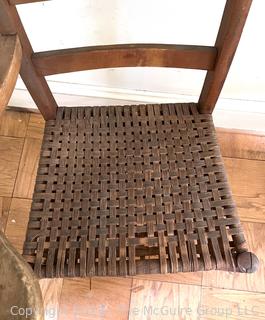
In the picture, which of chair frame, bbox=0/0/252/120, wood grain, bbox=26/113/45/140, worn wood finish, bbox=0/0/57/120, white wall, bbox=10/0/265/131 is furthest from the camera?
wood grain, bbox=26/113/45/140

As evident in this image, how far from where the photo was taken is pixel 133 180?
2.84 ft

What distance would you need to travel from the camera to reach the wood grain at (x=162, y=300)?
1.14m

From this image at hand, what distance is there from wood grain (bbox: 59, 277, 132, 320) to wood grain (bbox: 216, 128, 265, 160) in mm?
519

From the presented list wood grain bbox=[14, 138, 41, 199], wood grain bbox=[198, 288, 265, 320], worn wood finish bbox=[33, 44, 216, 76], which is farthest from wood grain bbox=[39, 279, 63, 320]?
worn wood finish bbox=[33, 44, 216, 76]

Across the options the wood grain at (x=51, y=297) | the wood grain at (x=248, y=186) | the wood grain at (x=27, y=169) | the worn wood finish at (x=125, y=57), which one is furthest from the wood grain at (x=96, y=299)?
the worn wood finish at (x=125, y=57)

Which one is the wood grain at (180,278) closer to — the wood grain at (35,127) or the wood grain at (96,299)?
the wood grain at (96,299)

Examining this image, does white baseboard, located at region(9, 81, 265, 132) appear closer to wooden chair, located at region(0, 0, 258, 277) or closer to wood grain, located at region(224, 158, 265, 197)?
wood grain, located at region(224, 158, 265, 197)

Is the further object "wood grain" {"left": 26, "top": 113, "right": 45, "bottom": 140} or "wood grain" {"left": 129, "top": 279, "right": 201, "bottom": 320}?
"wood grain" {"left": 26, "top": 113, "right": 45, "bottom": 140}

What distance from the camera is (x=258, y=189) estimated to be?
1305mm

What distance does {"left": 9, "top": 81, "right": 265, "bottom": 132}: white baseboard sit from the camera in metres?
1.26

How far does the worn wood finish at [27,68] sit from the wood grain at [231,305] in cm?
65

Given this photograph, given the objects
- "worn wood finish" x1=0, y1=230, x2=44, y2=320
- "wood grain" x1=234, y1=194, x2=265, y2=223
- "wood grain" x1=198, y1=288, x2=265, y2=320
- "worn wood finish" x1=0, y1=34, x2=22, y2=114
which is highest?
"wood grain" x1=234, y1=194, x2=265, y2=223

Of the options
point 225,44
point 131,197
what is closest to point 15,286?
point 131,197

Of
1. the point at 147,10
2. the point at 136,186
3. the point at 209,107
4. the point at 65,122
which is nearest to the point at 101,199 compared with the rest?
the point at 136,186
